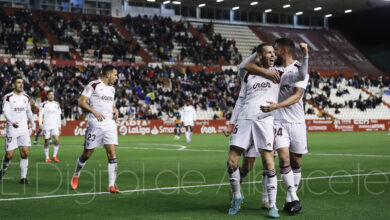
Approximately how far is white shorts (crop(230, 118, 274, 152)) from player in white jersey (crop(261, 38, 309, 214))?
0.40 meters

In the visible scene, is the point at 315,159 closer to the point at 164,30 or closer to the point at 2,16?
the point at 2,16

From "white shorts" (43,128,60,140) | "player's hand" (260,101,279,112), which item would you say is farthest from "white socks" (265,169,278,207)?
"white shorts" (43,128,60,140)

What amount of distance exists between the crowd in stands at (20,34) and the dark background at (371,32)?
1700 inches

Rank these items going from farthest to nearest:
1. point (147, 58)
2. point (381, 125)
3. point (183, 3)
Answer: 1. point (183, 3)
2. point (147, 58)
3. point (381, 125)

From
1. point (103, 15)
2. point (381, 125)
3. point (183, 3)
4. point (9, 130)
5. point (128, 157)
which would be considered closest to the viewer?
point (9, 130)

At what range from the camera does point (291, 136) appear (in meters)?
8.57

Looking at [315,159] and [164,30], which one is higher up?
[164,30]

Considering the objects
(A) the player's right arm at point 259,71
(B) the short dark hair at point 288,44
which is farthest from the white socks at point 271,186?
(B) the short dark hair at point 288,44

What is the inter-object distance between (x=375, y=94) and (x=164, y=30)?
23702mm

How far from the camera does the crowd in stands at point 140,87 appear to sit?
136 ft

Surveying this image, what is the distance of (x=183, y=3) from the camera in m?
65.1

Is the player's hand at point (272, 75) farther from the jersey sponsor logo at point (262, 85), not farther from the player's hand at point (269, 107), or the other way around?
the player's hand at point (269, 107)

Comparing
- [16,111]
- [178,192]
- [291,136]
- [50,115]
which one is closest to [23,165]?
[16,111]

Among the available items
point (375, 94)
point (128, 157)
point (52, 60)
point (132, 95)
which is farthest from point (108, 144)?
point (375, 94)
